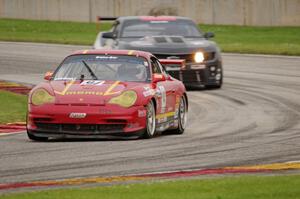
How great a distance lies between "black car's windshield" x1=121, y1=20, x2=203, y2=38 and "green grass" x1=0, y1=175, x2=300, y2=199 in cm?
1407

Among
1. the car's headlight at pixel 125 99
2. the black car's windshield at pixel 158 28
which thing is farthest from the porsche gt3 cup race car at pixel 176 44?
the car's headlight at pixel 125 99

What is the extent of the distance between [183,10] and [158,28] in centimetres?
2262

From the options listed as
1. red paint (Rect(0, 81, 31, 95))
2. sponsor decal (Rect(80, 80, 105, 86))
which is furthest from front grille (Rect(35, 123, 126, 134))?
red paint (Rect(0, 81, 31, 95))

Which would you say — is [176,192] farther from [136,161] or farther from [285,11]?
[285,11]

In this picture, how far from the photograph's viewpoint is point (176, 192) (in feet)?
30.3

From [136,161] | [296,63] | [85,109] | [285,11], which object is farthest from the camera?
[285,11]

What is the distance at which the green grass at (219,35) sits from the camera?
120 feet

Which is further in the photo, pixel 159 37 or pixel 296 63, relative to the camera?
pixel 296 63

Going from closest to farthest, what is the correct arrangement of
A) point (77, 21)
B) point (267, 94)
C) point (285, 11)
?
point (267, 94) → point (285, 11) → point (77, 21)

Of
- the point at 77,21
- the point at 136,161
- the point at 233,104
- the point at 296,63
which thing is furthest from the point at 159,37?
the point at 77,21

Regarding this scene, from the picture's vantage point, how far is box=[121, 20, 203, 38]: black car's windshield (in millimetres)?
23906

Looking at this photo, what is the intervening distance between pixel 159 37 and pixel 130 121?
956 cm

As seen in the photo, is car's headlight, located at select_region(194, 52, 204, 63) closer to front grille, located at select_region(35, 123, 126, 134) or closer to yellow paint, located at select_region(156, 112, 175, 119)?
yellow paint, located at select_region(156, 112, 175, 119)

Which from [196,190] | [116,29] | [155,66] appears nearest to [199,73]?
[116,29]
